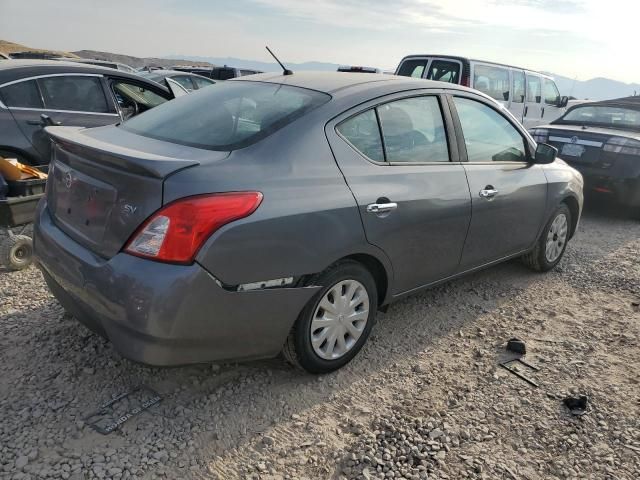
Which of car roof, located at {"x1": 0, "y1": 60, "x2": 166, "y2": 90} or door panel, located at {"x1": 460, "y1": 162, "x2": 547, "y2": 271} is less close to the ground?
car roof, located at {"x1": 0, "y1": 60, "x2": 166, "y2": 90}

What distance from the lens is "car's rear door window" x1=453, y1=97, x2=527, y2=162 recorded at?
369cm

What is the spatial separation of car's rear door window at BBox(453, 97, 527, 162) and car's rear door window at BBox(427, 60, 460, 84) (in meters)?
5.74

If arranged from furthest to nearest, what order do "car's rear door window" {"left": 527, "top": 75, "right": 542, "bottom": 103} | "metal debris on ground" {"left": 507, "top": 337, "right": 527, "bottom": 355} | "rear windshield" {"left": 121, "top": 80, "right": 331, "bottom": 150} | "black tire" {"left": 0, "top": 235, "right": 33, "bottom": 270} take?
1. "car's rear door window" {"left": 527, "top": 75, "right": 542, "bottom": 103}
2. "black tire" {"left": 0, "top": 235, "right": 33, "bottom": 270}
3. "metal debris on ground" {"left": 507, "top": 337, "right": 527, "bottom": 355}
4. "rear windshield" {"left": 121, "top": 80, "right": 331, "bottom": 150}

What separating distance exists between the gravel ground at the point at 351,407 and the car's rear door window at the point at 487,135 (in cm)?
121

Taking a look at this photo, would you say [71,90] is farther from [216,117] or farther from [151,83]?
[216,117]

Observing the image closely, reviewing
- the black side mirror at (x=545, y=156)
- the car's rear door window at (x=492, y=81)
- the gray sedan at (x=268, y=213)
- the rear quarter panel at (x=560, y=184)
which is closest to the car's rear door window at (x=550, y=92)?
the car's rear door window at (x=492, y=81)

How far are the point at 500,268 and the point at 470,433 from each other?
2.58 metres

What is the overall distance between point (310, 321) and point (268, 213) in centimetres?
68

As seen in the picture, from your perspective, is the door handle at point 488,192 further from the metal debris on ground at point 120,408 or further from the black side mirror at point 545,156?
the metal debris on ground at point 120,408

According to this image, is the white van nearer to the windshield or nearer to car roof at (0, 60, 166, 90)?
the windshield

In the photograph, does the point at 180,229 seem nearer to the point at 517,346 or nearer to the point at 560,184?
the point at 517,346

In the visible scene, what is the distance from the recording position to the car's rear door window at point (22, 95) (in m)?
5.06

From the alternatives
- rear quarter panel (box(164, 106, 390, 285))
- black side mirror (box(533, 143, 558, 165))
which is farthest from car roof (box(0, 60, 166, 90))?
black side mirror (box(533, 143, 558, 165))

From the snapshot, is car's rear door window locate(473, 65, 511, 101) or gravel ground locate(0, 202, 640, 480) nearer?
gravel ground locate(0, 202, 640, 480)
